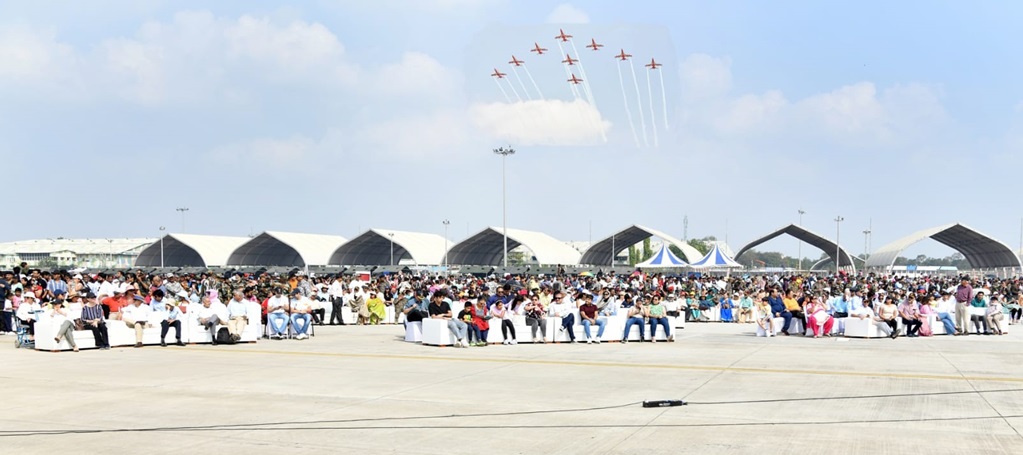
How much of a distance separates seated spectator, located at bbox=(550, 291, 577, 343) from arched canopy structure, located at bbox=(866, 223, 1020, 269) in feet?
221

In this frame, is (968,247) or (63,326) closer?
(63,326)

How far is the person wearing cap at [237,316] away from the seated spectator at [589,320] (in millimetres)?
7398

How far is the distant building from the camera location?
164 metres

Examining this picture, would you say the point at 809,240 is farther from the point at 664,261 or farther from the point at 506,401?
the point at 506,401

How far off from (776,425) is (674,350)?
9133mm

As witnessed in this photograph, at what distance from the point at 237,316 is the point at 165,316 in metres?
1.46

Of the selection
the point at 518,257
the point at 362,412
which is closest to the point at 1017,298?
the point at 362,412

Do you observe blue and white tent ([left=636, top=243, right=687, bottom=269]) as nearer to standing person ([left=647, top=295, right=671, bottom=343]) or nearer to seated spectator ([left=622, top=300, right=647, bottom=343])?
standing person ([left=647, top=295, right=671, bottom=343])

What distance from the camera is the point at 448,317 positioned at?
19.5m

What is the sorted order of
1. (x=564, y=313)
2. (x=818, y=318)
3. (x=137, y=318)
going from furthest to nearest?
(x=818, y=318) < (x=564, y=313) < (x=137, y=318)

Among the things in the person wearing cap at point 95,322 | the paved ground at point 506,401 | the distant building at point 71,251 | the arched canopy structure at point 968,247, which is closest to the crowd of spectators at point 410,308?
the person wearing cap at point 95,322

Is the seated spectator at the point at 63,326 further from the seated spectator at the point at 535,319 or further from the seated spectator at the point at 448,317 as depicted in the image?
the seated spectator at the point at 535,319

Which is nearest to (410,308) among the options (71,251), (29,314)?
(29,314)

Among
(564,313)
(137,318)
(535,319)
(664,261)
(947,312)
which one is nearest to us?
(137,318)
